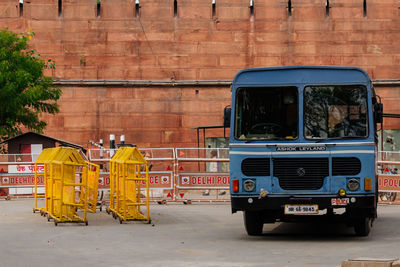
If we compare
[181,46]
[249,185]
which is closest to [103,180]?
[249,185]

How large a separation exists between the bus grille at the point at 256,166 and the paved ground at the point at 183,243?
40.6 inches

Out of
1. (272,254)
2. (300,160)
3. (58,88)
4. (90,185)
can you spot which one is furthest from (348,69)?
(58,88)

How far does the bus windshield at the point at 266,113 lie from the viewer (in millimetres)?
14070

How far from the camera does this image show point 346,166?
13969 mm

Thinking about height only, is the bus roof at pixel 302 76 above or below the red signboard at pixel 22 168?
above

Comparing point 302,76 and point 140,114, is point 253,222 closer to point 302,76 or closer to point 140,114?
point 302,76

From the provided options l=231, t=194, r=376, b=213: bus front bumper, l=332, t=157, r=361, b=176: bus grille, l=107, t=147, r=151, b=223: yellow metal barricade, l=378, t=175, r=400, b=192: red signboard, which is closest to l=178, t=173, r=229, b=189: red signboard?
l=378, t=175, r=400, b=192: red signboard

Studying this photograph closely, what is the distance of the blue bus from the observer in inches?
548

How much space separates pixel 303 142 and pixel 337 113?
0.69m

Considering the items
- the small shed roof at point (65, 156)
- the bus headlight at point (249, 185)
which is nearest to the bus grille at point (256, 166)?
the bus headlight at point (249, 185)

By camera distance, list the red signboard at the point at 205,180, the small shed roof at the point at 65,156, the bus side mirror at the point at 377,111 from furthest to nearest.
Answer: the red signboard at the point at 205,180
the small shed roof at the point at 65,156
the bus side mirror at the point at 377,111

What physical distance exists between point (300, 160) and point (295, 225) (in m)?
3.76

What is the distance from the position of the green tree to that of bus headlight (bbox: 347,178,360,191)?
768 inches

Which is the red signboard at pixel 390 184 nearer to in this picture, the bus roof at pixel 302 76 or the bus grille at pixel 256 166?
the bus roof at pixel 302 76
